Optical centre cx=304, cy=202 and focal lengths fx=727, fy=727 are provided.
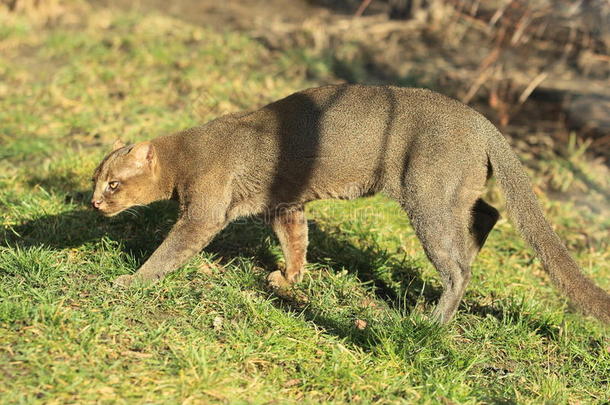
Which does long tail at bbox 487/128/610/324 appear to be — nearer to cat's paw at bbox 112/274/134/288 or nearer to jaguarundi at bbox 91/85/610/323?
jaguarundi at bbox 91/85/610/323

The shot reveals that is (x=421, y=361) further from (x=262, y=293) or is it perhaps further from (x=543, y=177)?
(x=543, y=177)

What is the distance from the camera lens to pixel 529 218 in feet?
15.1

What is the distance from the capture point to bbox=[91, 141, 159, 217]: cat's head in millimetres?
4742

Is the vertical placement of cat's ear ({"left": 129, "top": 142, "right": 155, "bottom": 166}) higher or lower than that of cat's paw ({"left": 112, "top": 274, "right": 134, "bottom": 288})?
higher

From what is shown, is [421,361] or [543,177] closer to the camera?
[421,361]

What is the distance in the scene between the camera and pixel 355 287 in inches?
199

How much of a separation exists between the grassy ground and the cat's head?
1.16ft

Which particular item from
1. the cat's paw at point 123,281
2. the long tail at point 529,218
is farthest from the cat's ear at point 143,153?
the long tail at point 529,218

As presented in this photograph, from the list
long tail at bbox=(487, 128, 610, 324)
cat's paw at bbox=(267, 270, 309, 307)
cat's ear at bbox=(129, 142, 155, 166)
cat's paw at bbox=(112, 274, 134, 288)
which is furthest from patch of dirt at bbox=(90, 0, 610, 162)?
cat's paw at bbox=(112, 274, 134, 288)

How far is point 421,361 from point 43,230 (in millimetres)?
2795

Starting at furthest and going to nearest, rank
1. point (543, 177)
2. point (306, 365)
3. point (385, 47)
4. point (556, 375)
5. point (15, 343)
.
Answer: point (385, 47)
point (543, 177)
point (556, 375)
point (306, 365)
point (15, 343)

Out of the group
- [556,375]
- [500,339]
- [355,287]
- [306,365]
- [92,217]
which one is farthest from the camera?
[92,217]

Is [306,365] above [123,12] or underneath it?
underneath

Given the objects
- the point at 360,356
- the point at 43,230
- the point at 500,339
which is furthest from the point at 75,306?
the point at 500,339
